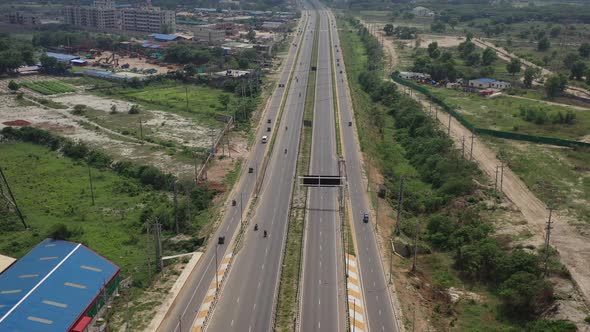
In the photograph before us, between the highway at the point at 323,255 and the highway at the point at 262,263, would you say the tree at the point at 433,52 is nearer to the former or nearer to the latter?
the highway at the point at 323,255

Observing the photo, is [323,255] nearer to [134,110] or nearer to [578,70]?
[134,110]

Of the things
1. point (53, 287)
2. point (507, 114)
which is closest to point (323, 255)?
point (53, 287)

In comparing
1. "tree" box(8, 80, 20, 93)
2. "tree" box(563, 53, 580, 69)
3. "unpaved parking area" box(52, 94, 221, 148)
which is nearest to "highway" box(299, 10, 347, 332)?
"unpaved parking area" box(52, 94, 221, 148)

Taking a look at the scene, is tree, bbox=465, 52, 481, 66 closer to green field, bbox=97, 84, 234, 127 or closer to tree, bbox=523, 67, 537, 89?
Answer: tree, bbox=523, 67, 537, 89

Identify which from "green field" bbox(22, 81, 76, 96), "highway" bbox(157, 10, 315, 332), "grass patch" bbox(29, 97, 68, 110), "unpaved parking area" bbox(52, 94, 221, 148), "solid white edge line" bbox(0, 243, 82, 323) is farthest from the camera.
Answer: "green field" bbox(22, 81, 76, 96)

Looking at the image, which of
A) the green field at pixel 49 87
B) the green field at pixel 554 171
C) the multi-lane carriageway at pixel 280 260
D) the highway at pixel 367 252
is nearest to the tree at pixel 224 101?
the multi-lane carriageway at pixel 280 260

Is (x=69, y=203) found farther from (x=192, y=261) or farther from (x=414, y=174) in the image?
(x=414, y=174)
